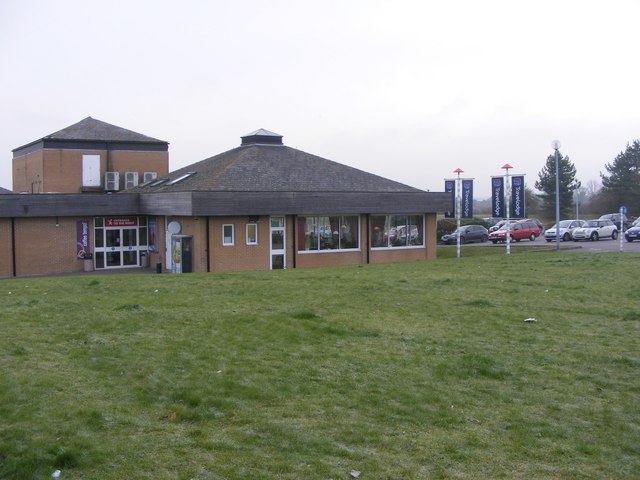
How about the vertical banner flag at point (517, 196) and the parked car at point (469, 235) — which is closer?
A: the vertical banner flag at point (517, 196)

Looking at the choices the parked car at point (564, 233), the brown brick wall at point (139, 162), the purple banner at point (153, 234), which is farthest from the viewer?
the parked car at point (564, 233)

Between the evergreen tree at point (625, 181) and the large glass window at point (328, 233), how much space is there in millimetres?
61693

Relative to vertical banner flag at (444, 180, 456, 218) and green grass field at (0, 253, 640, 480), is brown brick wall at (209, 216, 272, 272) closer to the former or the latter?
vertical banner flag at (444, 180, 456, 218)

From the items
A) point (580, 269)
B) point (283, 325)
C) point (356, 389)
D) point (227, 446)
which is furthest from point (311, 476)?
point (580, 269)

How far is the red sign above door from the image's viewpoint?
127ft

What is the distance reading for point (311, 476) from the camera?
6305 millimetres

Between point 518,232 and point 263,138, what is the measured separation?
23851 millimetres

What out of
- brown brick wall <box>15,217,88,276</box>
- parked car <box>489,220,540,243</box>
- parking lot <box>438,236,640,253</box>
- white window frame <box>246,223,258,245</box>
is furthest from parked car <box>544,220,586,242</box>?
brown brick wall <box>15,217,88,276</box>

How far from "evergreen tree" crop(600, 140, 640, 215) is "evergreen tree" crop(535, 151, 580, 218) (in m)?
4.40

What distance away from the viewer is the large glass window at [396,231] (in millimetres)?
40312

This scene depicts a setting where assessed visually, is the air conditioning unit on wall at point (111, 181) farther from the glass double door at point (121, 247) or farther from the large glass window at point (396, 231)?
the large glass window at point (396, 231)

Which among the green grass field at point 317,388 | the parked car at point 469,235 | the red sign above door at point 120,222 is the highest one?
the red sign above door at point 120,222

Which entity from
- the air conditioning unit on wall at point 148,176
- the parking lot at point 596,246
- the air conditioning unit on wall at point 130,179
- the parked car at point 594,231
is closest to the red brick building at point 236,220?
the air conditioning unit on wall at point 130,179

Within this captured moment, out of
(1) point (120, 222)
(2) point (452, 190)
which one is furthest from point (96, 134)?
(2) point (452, 190)
